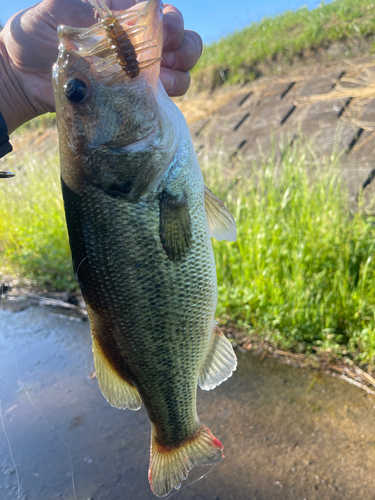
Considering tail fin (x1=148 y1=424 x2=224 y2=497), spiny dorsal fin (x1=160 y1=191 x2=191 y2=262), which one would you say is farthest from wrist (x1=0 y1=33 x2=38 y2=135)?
tail fin (x1=148 y1=424 x2=224 y2=497)

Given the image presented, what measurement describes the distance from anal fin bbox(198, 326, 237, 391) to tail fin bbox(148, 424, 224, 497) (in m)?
0.20

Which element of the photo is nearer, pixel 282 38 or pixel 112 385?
pixel 112 385

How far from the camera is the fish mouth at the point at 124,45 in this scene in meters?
1.14

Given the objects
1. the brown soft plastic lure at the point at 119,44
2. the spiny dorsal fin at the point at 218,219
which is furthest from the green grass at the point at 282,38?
the brown soft plastic lure at the point at 119,44

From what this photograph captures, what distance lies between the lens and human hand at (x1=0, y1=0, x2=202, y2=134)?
163 centimetres

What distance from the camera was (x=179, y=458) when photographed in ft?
5.02

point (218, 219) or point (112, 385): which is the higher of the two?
point (218, 219)

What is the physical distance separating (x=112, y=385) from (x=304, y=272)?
2456mm

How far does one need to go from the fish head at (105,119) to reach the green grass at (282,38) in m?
7.30

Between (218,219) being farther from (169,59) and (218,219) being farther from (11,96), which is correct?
(11,96)

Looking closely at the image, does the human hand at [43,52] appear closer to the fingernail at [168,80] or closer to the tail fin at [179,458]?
the fingernail at [168,80]

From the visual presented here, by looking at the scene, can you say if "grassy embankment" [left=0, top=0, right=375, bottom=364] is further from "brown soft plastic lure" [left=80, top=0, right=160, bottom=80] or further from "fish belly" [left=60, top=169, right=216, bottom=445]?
"brown soft plastic lure" [left=80, top=0, right=160, bottom=80]

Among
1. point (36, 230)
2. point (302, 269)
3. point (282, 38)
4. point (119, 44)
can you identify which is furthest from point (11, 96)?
point (282, 38)

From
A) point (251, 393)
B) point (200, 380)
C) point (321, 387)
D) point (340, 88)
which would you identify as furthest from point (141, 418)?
point (340, 88)
